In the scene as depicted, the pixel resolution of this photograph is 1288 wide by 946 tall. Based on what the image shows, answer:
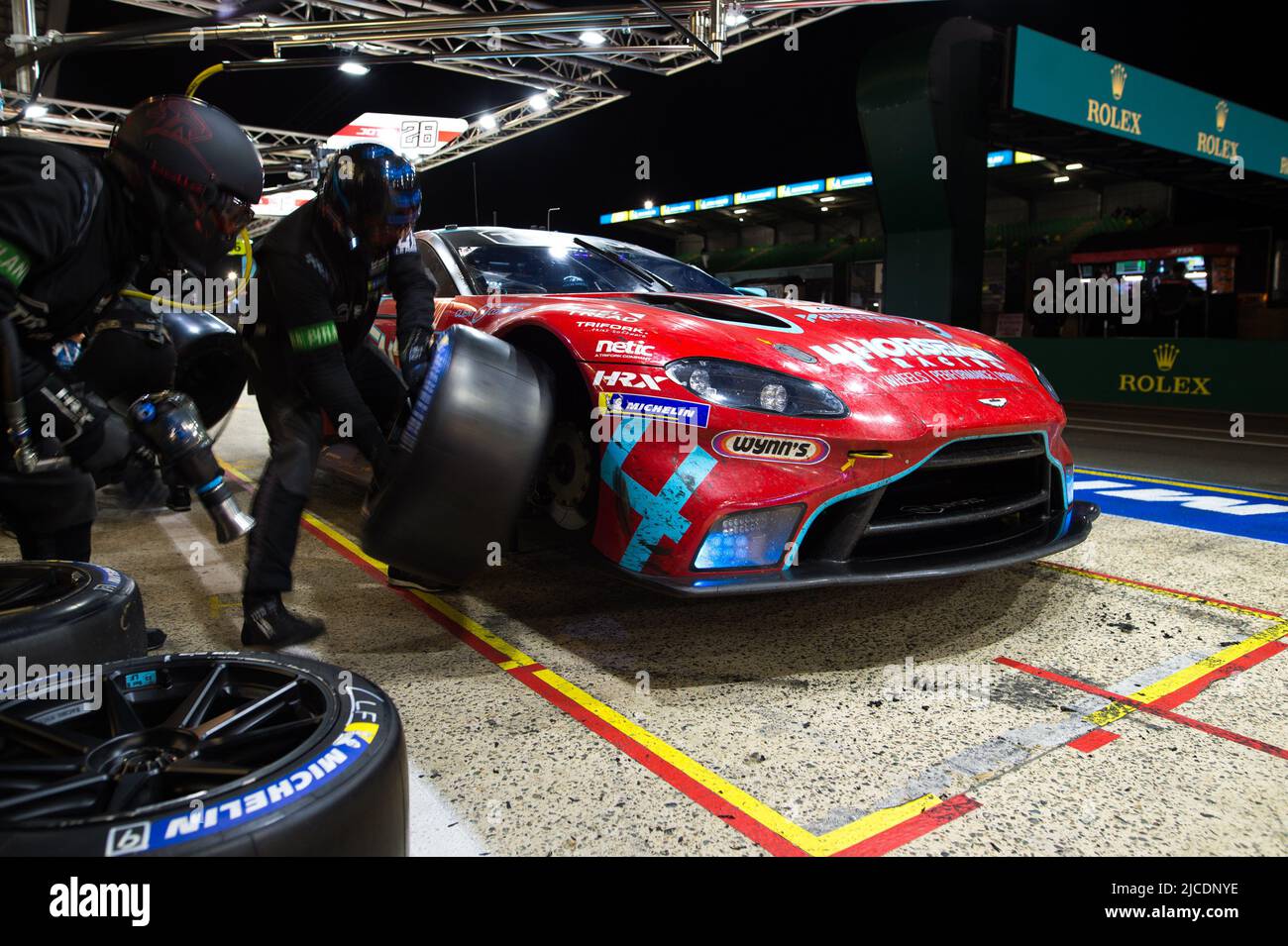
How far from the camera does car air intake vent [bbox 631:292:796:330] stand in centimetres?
287

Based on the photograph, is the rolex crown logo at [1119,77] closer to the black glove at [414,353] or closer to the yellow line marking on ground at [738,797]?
the black glove at [414,353]

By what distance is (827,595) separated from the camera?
3203 millimetres

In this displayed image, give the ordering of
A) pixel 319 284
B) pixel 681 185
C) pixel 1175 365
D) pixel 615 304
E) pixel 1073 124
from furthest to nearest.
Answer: pixel 681 185, pixel 1175 365, pixel 1073 124, pixel 615 304, pixel 319 284

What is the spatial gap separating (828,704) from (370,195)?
214cm

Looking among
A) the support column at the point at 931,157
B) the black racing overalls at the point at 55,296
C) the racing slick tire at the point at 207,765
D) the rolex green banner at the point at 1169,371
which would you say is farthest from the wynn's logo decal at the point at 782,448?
the rolex green banner at the point at 1169,371

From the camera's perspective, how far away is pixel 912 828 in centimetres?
167

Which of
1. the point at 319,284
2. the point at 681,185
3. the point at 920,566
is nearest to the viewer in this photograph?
the point at 920,566

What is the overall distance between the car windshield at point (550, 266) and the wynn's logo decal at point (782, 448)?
151 cm

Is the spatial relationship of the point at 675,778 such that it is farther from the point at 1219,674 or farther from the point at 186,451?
the point at 1219,674

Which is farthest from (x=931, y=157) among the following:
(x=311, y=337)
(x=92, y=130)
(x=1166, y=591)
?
(x=92, y=130)

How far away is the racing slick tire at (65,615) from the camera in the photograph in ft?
6.01

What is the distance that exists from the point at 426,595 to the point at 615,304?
4.82 ft
